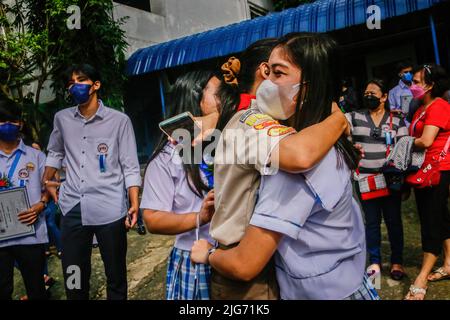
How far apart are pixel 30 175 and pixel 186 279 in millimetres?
1911

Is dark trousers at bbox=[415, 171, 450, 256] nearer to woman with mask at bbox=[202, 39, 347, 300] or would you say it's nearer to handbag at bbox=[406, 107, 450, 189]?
handbag at bbox=[406, 107, 450, 189]

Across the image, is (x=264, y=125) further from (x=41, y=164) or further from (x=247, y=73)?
(x=41, y=164)

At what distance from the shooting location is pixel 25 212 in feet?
8.75

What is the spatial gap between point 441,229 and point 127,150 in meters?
2.56

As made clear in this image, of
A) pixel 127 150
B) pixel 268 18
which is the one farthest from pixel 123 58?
pixel 127 150

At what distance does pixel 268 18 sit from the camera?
25.2ft

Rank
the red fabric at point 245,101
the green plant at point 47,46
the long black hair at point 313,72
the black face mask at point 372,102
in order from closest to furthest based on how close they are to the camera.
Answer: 1. the long black hair at point 313,72
2. the red fabric at point 245,101
3. the black face mask at point 372,102
4. the green plant at point 47,46

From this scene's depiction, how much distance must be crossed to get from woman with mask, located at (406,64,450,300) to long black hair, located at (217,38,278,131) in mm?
2012

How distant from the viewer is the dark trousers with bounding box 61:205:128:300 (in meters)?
2.51

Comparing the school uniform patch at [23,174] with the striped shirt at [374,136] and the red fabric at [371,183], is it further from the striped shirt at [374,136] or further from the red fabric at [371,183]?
the red fabric at [371,183]

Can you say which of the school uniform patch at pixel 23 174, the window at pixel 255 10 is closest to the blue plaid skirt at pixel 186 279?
the school uniform patch at pixel 23 174

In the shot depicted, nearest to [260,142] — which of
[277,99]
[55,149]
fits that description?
[277,99]

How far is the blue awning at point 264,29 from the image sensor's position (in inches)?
247

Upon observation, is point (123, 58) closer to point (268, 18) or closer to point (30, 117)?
point (30, 117)
